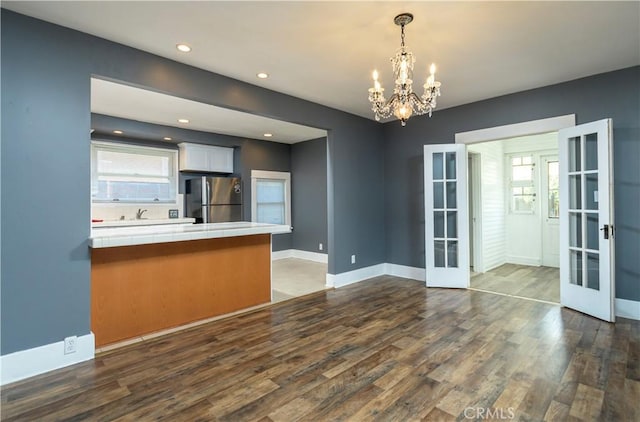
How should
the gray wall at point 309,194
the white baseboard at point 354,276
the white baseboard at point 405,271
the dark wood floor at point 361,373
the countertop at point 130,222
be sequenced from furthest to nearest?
1. the gray wall at point 309,194
2. the white baseboard at point 405,271
3. the countertop at point 130,222
4. the white baseboard at point 354,276
5. the dark wood floor at point 361,373

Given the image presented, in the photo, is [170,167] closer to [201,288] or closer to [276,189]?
[276,189]

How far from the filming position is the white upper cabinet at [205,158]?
6039 mm

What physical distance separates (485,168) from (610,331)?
129 inches

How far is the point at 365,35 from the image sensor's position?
2.66 m

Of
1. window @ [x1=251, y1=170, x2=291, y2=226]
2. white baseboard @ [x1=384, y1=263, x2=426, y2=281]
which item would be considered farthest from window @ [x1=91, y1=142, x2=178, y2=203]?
white baseboard @ [x1=384, y1=263, x2=426, y2=281]

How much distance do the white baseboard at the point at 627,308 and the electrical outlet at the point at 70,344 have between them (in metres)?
5.26

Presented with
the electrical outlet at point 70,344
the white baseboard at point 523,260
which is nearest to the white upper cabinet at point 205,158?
the electrical outlet at point 70,344

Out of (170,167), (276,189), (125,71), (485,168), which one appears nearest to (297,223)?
(276,189)

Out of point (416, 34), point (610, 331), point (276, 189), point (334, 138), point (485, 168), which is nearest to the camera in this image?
point (416, 34)

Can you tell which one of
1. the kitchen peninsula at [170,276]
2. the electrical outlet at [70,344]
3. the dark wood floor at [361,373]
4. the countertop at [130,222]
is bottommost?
the dark wood floor at [361,373]

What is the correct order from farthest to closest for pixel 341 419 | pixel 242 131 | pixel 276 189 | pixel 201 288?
pixel 276 189 → pixel 242 131 → pixel 201 288 → pixel 341 419

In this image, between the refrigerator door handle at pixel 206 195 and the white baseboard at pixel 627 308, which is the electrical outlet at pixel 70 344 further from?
the white baseboard at pixel 627 308

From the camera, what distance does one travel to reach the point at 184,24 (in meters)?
2.49

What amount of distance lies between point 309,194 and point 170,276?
14.2 feet
